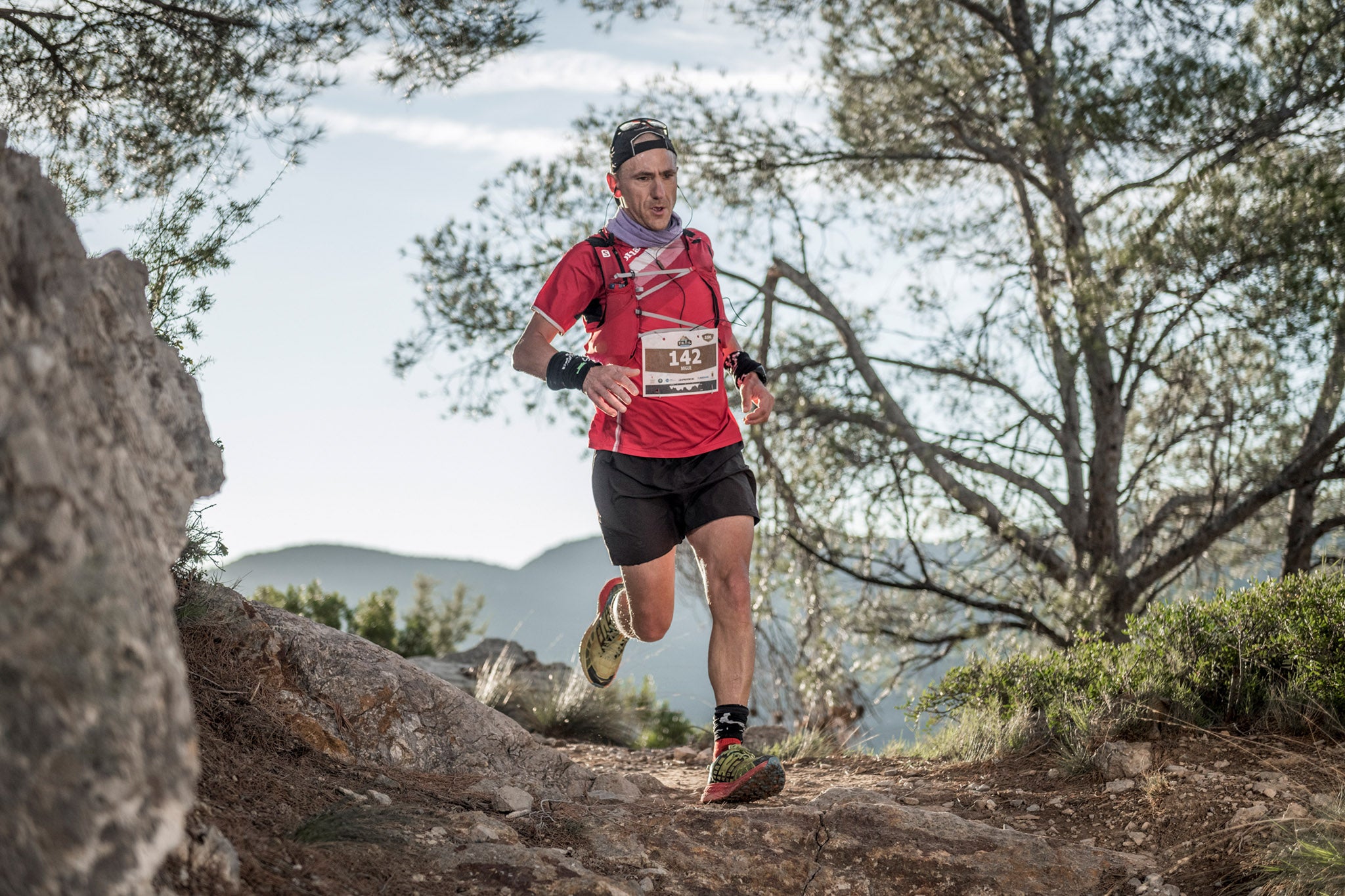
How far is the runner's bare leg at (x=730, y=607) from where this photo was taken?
4055 mm

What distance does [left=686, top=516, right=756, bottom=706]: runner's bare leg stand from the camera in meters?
4.05

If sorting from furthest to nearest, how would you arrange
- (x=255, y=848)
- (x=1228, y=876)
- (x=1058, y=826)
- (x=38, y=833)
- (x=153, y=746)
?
(x=1058, y=826) < (x=1228, y=876) < (x=255, y=848) < (x=153, y=746) < (x=38, y=833)

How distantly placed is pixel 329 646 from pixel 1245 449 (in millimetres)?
7915

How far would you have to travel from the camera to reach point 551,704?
772 centimetres

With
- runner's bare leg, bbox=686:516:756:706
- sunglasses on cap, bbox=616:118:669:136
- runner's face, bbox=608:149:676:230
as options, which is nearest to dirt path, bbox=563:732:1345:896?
runner's bare leg, bbox=686:516:756:706

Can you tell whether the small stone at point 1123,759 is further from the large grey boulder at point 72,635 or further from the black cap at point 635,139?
the large grey boulder at point 72,635

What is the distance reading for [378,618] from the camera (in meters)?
14.8

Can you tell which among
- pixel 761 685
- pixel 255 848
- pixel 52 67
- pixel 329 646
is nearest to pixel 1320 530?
pixel 761 685

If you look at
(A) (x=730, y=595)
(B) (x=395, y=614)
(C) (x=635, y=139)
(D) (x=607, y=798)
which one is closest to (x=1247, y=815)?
(A) (x=730, y=595)

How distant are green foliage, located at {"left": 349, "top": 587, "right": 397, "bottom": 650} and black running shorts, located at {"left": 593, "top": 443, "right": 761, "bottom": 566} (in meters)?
10.5

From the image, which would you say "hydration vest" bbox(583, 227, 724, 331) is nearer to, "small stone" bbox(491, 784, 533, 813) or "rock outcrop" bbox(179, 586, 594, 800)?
"rock outcrop" bbox(179, 586, 594, 800)

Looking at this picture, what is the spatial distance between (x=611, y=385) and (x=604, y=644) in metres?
1.75

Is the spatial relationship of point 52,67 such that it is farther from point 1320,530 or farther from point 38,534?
point 1320,530

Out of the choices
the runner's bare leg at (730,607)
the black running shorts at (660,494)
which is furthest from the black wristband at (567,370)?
the runner's bare leg at (730,607)
